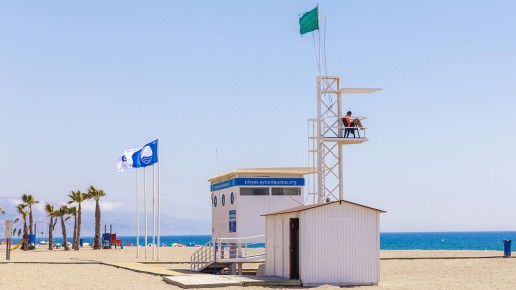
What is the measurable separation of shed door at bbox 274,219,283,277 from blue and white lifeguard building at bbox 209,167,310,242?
718 cm

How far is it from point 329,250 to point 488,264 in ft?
50.7

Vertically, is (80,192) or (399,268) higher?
(80,192)

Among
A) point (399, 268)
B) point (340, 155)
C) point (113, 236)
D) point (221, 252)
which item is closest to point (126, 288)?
point (221, 252)

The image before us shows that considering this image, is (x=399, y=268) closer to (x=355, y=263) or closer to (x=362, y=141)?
(x=362, y=141)

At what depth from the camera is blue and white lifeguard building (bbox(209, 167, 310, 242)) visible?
1383 inches

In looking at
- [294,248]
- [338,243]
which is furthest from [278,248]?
[338,243]

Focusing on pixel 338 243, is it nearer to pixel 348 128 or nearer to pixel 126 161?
pixel 348 128

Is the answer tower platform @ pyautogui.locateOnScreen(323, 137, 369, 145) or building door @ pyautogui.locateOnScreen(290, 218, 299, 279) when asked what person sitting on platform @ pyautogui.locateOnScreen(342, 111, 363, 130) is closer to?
tower platform @ pyautogui.locateOnScreen(323, 137, 369, 145)

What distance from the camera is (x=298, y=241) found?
86.4 feet

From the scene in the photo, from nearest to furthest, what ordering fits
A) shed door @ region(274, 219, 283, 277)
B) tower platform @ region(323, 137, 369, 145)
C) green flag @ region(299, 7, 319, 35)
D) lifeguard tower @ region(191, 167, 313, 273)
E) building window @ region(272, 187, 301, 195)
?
shed door @ region(274, 219, 283, 277) < tower platform @ region(323, 137, 369, 145) < green flag @ region(299, 7, 319, 35) < lifeguard tower @ region(191, 167, 313, 273) < building window @ region(272, 187, 301, 195)

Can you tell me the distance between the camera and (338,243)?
84.1 feet

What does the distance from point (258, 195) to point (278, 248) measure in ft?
26.2

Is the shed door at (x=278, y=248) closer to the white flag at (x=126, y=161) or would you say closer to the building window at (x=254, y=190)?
the building window at (x=254, y=190)

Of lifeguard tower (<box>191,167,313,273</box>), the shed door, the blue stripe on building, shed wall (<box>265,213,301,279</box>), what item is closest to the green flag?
lifeguard tower (<box>191,167,313,273</box>)
